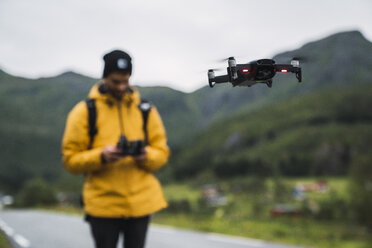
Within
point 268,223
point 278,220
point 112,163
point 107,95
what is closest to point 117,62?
point 107,95

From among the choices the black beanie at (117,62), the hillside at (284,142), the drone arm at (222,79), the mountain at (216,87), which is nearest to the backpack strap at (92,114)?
the mountain at (216,87)

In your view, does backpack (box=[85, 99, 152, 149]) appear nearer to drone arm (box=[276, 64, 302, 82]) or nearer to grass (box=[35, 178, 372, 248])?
drone arm (box=[276, 64, 302, 82])

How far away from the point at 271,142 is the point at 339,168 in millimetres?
59981

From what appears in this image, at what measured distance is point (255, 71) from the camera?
583mm

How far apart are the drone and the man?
5.08 ft

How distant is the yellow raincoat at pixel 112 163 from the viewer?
7.14 ft

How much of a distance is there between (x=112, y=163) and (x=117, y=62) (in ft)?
2.12

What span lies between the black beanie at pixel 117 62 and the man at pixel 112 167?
28cm

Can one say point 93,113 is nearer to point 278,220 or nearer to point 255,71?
point 255,71

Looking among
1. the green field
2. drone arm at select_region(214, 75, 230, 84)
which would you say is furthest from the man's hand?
the green field

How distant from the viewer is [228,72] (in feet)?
1.99

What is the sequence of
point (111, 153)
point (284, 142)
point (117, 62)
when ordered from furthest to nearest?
point (284, 142) → point (111, 153) → point (117, 62)

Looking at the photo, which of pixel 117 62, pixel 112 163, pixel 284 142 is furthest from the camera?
pixel 284 142

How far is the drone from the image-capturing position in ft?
1.91
